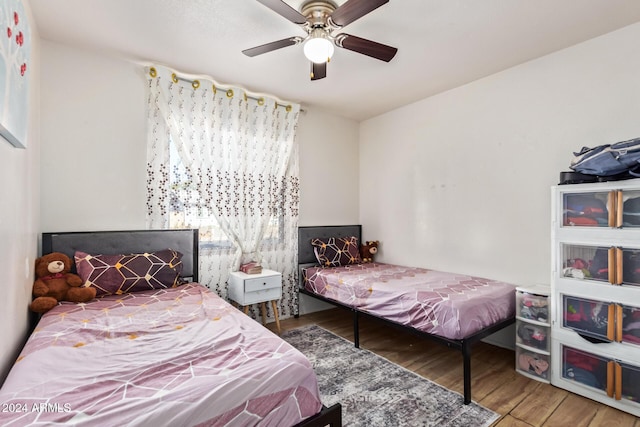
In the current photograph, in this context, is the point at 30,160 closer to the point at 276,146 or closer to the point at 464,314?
the point at 276,146

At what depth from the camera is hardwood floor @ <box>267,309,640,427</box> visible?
1.92 metres

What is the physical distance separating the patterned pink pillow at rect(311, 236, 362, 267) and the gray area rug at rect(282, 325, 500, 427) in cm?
115

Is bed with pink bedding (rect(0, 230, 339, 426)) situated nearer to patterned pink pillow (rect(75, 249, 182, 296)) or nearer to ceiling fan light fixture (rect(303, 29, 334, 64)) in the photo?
patterned pink pillow (rect(75, 249, 182, 296))

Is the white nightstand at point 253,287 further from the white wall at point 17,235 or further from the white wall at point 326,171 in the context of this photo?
the white wall at point 17,235

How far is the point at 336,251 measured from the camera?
390 centimetres

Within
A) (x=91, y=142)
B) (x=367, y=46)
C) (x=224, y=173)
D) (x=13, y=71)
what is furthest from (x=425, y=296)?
(x=91, y=142)

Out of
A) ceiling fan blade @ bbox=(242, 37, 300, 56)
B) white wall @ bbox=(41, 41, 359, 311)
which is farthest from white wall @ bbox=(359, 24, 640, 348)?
white wall @ bbox=(41, 41, 359, 311)

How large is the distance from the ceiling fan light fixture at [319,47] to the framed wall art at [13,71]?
1.47 m

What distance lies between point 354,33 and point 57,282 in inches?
114

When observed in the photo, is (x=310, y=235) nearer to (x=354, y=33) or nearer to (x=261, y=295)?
(x=261, y=295)

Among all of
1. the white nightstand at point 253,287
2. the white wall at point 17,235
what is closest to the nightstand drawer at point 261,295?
the white nightstand at point 253,287

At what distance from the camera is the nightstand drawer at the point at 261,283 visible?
10.0 ft

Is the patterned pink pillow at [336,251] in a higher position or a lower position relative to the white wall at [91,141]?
lower

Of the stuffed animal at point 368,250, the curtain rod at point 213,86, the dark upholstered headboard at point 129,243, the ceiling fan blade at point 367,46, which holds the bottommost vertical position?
the stuffed animal at point 368,250
